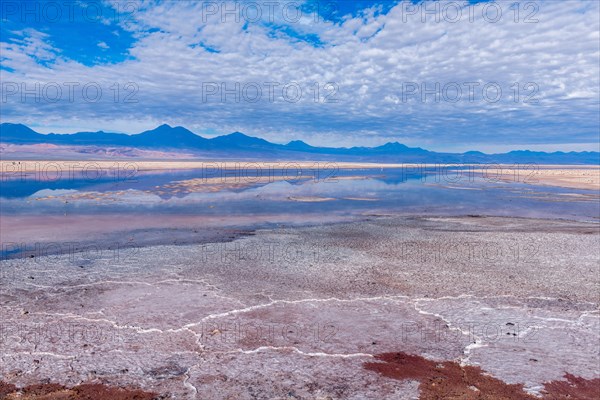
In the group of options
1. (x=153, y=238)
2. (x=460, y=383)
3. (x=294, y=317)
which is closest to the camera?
(x=460, y=383)

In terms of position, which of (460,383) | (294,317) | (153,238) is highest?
(153,238)

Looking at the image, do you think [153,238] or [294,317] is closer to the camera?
[294,317]

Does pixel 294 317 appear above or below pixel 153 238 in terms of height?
below

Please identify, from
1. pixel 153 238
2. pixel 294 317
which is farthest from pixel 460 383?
pixel 153 238

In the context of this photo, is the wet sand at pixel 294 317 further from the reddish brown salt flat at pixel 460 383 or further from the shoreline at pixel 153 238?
the shoreline at pixel 153 238

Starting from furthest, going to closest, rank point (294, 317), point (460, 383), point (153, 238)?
point (153, 238)
point (294, 317)
point (460, 383)

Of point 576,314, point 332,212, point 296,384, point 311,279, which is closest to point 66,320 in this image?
point 296,384

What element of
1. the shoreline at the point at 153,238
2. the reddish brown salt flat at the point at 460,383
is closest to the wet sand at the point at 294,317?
the reddish brown salt flat at the point at 460,383

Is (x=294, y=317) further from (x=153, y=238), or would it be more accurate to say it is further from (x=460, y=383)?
(x=153, y=238)
